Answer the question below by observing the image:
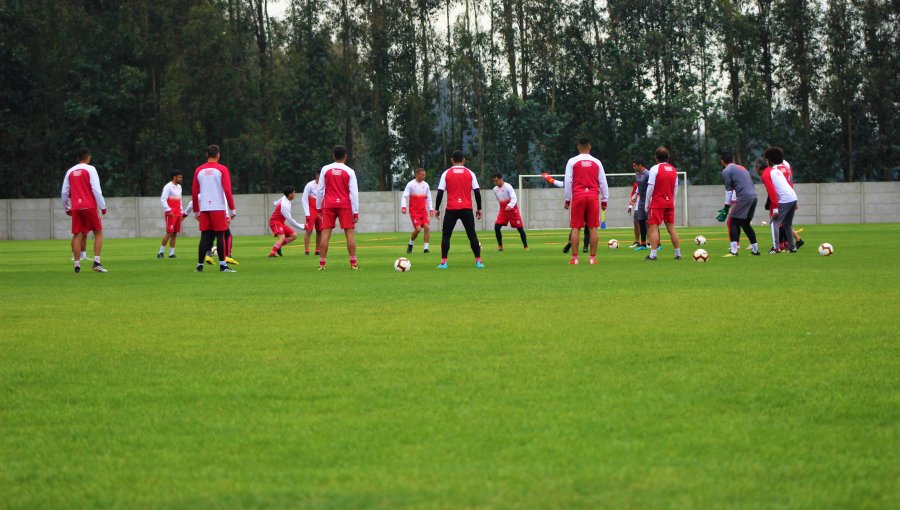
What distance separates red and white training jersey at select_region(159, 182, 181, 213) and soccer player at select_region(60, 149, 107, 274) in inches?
316

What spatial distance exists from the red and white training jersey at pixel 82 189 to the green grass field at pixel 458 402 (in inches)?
287

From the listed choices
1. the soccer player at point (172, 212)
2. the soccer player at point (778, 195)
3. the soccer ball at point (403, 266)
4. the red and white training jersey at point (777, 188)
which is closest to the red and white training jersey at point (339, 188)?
the soccer ball at point (403, 266)

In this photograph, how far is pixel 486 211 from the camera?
5506 cm

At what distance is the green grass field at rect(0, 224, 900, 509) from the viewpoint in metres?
4.45

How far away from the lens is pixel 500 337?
900cm

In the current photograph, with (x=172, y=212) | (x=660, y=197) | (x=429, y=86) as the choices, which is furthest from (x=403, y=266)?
(x=429, y=86)

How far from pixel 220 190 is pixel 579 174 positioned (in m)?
6.18

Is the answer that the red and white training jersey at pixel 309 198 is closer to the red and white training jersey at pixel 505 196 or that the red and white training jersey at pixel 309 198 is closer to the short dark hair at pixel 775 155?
the red and white training jersey at pixel 505 196

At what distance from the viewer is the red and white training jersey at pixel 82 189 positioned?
19.8 m

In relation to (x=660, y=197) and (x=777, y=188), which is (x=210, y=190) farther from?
(x=777, y=188)

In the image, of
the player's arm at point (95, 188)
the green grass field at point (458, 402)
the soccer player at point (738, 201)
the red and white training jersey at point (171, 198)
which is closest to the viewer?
the green grass field at point (458, 402)

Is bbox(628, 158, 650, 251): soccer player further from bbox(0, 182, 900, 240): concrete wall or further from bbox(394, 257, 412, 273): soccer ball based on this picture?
bbox(0, 182, 900, 240): concrete wall

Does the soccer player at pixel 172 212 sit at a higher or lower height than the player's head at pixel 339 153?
lower

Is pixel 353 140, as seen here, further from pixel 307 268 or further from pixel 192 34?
pixel 307 268
